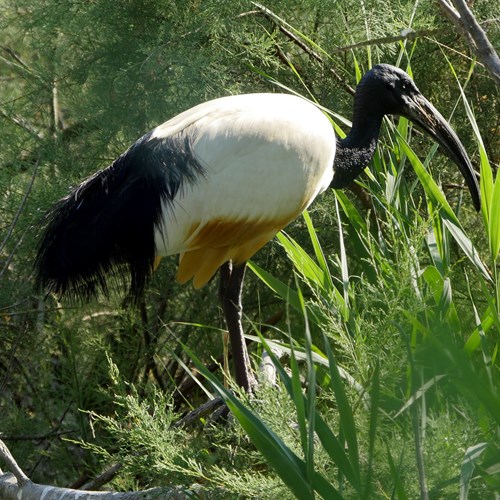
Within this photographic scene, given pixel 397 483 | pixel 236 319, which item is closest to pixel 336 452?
pixel 397 483

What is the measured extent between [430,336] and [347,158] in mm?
1983

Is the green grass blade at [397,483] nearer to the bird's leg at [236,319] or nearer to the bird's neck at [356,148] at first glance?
the bird's leg at [236,319]

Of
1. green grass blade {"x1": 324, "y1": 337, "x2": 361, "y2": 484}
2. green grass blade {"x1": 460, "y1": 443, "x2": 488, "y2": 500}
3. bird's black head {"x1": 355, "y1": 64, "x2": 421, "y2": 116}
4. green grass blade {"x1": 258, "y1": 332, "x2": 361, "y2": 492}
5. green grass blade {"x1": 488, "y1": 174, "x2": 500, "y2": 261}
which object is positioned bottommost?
green grass blade {"x1": 258, "y1": 332, "x2": 361, "y2": 492}

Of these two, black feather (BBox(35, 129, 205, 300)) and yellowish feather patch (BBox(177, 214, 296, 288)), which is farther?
yellowish feather patch (BBox(177, 214, 296, 288))

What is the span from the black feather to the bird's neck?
665 millimetres

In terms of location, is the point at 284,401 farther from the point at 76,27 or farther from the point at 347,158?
the point at 76,27

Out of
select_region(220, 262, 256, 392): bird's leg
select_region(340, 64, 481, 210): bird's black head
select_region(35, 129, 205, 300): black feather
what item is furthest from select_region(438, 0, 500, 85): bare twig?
select_region(220, 262, 256, 392): bird's leg

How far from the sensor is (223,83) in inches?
142

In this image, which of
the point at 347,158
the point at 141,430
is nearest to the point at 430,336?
the point at 141,430

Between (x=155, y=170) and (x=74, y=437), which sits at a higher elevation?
(x=155, y=170)

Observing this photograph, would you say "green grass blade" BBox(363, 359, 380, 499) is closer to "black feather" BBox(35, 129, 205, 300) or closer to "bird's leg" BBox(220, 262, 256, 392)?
"black feather" BBox(35, 129, 205, 300)

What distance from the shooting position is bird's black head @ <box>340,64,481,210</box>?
3396 mm

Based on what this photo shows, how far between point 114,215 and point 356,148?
0.99 meters

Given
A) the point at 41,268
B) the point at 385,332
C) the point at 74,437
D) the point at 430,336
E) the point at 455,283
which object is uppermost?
the point at 430,336
